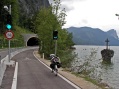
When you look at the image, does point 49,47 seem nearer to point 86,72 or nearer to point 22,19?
point 86,72

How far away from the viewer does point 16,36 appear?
9988 centimetres

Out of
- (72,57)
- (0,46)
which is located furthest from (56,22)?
(0,46)

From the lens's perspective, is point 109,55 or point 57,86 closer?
point 57,86

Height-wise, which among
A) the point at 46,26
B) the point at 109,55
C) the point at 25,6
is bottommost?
the point at 109,55

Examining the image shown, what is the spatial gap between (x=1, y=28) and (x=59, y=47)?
52.7m

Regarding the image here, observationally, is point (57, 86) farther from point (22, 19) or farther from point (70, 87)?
point (22, 19)

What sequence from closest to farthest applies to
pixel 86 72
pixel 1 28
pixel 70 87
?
pixel 70 87 < pixel 86 72 < pixel 1 28

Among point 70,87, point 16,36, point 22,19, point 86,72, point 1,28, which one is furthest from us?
point 22,19

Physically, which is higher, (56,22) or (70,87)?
(56,22)

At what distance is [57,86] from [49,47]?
31.2 m

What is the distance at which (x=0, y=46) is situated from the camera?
78188 millimetres

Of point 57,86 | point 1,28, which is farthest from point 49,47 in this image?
point 1,28

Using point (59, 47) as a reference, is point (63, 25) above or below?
above

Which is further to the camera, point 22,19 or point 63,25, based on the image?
point 22,19
